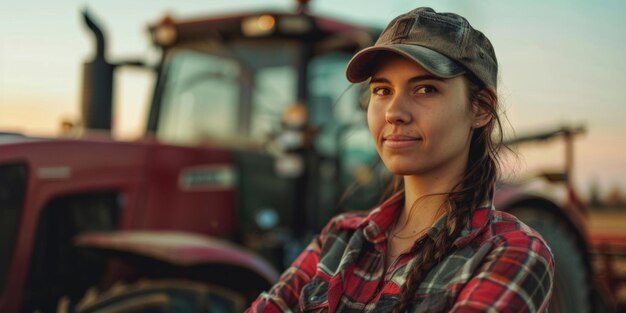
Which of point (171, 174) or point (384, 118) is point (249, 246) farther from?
point (384, 118)

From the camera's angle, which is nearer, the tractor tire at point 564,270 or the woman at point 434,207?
the woman at point 434,207

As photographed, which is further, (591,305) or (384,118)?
Result: (591,305)

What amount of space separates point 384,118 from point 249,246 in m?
2.68

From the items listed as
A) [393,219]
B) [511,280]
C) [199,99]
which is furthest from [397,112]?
[199,99]

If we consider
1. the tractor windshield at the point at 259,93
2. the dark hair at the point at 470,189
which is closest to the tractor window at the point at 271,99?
the tractor windshield at the point at 259,93

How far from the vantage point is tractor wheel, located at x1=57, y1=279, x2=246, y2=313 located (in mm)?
3016

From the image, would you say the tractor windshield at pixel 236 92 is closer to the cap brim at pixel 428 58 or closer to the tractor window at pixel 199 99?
the tractor window at pixel 199 99

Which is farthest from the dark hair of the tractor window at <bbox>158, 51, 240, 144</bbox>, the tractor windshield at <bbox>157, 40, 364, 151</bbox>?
the tractor window at <bbox>158, 51, 240, 144</bbox>

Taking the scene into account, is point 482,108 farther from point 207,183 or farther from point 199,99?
point 199,99

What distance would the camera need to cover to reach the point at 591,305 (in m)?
4.64

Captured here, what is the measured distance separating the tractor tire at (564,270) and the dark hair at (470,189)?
248cm

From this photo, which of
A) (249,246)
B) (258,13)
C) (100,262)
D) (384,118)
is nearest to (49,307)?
(100,262)

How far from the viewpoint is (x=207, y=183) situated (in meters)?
4.14

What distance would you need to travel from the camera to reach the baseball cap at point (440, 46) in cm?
149
